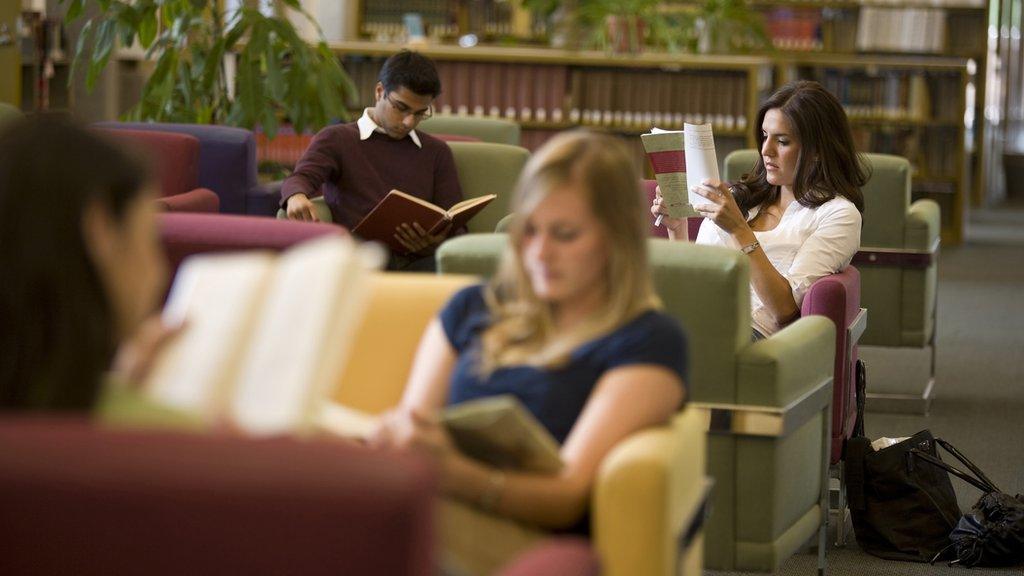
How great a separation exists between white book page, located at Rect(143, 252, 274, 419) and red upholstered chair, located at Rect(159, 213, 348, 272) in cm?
131

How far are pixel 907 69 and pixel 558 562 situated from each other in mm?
10051

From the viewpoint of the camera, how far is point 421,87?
16.4 ft

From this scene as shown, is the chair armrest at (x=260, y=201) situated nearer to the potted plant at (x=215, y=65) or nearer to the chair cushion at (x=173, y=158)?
the potted plant at (x=215, y=65)

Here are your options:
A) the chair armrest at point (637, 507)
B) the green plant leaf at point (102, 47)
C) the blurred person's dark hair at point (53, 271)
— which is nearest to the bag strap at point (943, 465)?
the chair armrest at point (637, 507)

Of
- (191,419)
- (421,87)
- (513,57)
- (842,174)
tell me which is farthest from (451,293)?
(513,57)

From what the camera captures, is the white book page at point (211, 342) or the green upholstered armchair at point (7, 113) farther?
the green upholstered armchair at point (7, 113)

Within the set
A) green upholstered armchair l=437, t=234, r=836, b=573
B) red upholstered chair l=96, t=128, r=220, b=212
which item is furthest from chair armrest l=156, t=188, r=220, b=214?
green upholstered armchair l=437, t=234, r=836, b=573

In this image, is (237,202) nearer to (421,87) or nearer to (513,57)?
(421,87)

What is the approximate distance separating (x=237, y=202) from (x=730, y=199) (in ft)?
8.65

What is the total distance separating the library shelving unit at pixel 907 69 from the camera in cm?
1124

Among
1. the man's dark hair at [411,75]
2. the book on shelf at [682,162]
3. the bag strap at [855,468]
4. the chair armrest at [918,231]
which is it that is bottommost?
the bag strap at [855,468]

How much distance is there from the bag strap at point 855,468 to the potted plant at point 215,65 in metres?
3.21

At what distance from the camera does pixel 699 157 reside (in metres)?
3.94

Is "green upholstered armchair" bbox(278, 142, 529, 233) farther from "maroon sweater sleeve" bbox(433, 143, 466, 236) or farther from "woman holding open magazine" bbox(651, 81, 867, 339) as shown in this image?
"woman holding open magazine" bbox(651, 81, 867, 339)
